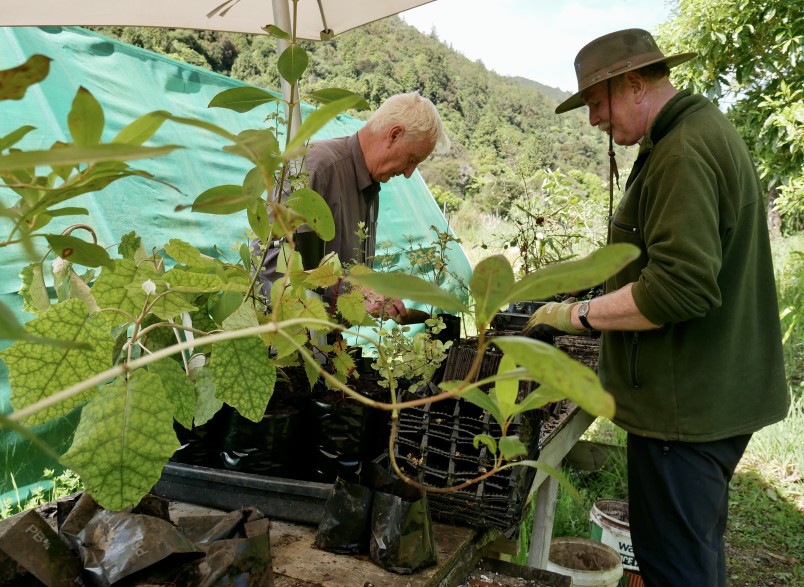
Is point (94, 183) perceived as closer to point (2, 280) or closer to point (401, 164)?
point (401, 164)

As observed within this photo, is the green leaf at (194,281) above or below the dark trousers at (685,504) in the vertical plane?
above

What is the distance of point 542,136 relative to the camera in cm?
2341

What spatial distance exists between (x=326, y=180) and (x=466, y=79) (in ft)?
94.4

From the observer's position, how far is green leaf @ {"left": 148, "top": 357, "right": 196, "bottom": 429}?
0.78 m

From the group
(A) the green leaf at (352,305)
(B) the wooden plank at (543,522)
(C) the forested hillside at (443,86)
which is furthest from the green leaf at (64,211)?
(C) the forested hillside at (443,86)

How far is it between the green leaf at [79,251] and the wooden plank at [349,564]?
1.69 ft

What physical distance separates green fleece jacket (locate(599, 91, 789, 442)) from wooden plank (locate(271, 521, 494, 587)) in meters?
0.80

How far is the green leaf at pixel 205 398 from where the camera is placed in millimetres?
859

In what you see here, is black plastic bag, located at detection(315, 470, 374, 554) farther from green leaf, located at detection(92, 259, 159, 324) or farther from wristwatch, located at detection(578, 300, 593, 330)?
wristwatch, located at detection(578, 300, 593, 330)

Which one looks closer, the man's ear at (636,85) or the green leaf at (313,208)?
the green leaf at (313,208)

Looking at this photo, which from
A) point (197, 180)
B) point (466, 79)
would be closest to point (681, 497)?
point (197, 180)

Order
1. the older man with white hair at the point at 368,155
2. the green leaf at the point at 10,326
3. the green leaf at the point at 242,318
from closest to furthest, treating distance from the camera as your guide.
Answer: the green leaf at the point at 10,326
the green leaf at the point at 242,318
the older man with white hair at the point at 368,155

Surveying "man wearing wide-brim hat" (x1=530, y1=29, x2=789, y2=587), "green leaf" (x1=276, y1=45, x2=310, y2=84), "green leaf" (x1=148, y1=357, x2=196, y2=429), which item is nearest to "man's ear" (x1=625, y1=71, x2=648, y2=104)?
"man wearing wide-brim hat" (x1=530, y1=29, x2=789, y2=587)

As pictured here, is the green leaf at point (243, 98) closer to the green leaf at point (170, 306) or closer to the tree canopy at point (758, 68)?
the green leaf at point (170, 306)
